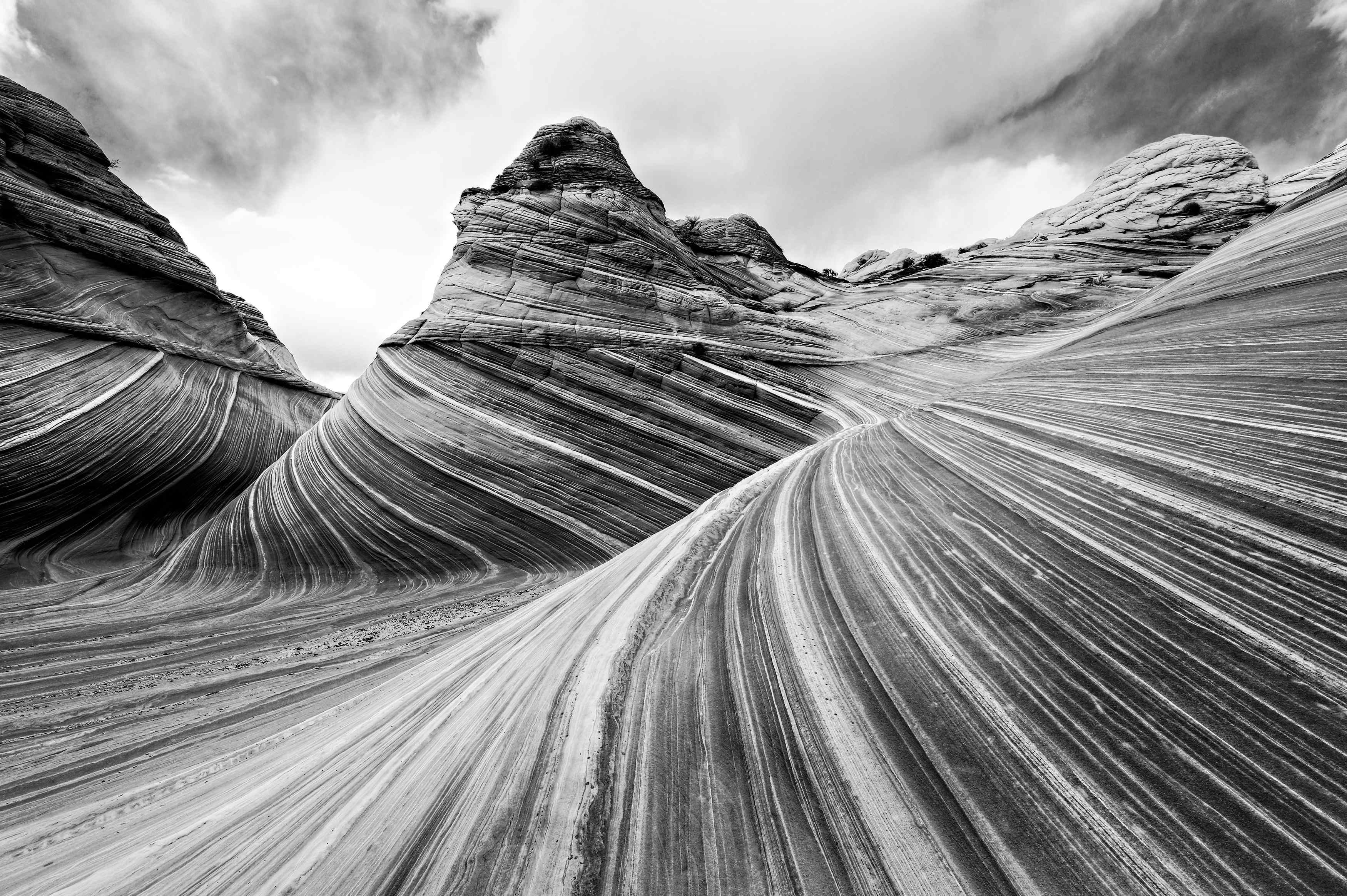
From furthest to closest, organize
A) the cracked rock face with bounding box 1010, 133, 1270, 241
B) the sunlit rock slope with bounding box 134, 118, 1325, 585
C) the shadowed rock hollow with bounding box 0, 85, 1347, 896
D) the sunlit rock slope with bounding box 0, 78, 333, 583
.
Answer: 1. the cracked rock face with bounding box 1010, 133, 1270, 241
2. the sunlit rock slope with bounding box 0, 78, 333, 583
3. the sunlit rock slope with bounding box 134, 118, 1325, 585
4. the shadowed rock hollow with bounding box 0, 85, 1347, 896

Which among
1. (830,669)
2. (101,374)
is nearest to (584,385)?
(830,669)

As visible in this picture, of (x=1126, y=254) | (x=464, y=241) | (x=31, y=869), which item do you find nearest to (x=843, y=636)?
(x=31, y=869)

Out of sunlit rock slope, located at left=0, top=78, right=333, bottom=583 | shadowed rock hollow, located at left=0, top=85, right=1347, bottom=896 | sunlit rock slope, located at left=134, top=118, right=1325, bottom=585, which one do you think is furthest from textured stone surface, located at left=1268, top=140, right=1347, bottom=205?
sunlit rock slope, located at left=0, top=78, right=333, bottom=583

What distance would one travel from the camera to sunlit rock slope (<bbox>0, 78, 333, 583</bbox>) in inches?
282

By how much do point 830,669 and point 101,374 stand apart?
12251mm

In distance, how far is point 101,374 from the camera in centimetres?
819

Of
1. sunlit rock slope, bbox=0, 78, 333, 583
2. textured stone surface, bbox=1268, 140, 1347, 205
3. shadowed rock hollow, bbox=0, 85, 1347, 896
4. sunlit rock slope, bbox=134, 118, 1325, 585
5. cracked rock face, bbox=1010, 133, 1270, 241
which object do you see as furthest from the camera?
cracked rock face, bbox=1010, 133, 1270, 241

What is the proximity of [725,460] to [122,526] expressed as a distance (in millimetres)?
10370

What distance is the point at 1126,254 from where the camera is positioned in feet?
30.5

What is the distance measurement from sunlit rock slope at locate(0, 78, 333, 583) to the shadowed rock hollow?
204 cm

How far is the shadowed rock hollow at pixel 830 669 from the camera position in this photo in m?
1.50

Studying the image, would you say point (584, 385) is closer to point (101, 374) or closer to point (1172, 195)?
point (101, 374)

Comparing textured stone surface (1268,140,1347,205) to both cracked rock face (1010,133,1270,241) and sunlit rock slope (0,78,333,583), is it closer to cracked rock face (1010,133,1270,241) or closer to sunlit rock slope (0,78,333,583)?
cracked rock face (1010,133,1270,241)

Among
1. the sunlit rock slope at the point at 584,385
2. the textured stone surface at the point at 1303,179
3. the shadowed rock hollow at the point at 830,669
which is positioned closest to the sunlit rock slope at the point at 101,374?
the sunlit rock slope at the point at 584,385
